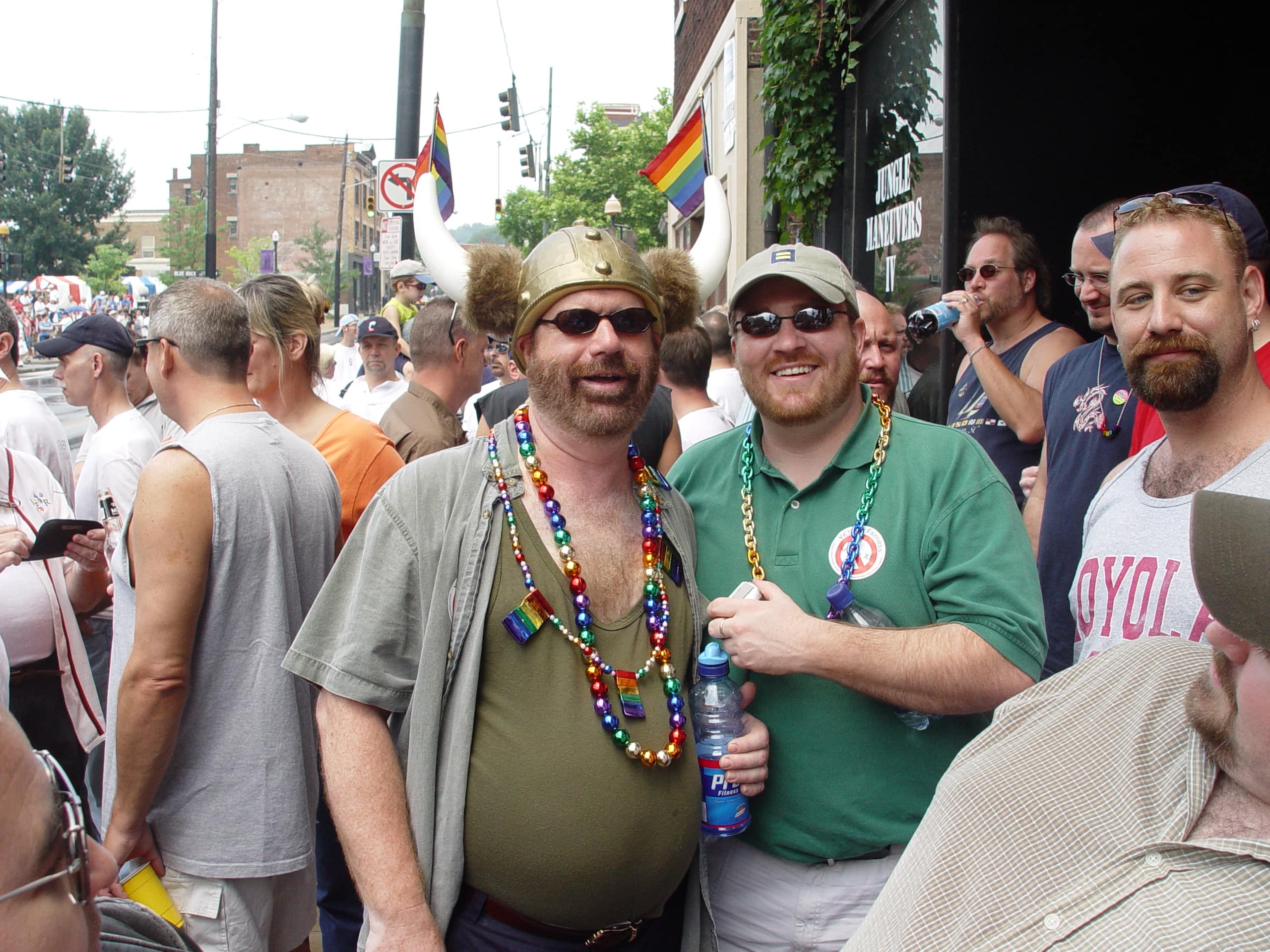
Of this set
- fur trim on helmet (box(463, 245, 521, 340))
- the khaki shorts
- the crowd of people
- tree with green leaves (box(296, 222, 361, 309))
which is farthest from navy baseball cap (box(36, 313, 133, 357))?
tree with green leaves (box(296, 222, 361, 309))

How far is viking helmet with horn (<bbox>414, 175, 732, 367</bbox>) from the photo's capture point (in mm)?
2227

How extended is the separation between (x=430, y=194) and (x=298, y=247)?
8519cm

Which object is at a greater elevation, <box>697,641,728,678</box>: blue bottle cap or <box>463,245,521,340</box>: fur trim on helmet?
<box>463,245,521,340</box>: fur trim on helmet

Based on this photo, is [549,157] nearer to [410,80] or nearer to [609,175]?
[609,175]

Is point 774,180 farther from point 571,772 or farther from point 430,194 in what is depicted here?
point 571,772

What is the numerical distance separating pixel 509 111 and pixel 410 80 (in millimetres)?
18792

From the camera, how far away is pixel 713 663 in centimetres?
212

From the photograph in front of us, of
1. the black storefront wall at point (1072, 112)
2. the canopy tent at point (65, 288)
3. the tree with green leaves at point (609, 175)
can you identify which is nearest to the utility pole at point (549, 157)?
the tree with green leaves at point (609, 175)

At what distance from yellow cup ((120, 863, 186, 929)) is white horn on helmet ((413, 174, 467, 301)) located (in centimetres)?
169

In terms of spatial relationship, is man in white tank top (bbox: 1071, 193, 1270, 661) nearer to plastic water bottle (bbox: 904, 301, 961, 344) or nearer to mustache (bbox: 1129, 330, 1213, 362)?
mustache (bbox: 1129, 330, 1213, 362)

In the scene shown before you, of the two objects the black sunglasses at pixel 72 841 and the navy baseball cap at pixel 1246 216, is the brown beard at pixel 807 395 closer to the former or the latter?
the navy baseball cap at pixel 1246 216

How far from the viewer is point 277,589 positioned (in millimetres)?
2807

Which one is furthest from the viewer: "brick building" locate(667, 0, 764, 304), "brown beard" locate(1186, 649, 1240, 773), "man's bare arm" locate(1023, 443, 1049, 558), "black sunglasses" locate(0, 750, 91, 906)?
"brick building" locate(667, 0, 764, 304)

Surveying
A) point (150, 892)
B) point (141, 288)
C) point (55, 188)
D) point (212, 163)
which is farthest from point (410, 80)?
Answer: point (55, 188)
